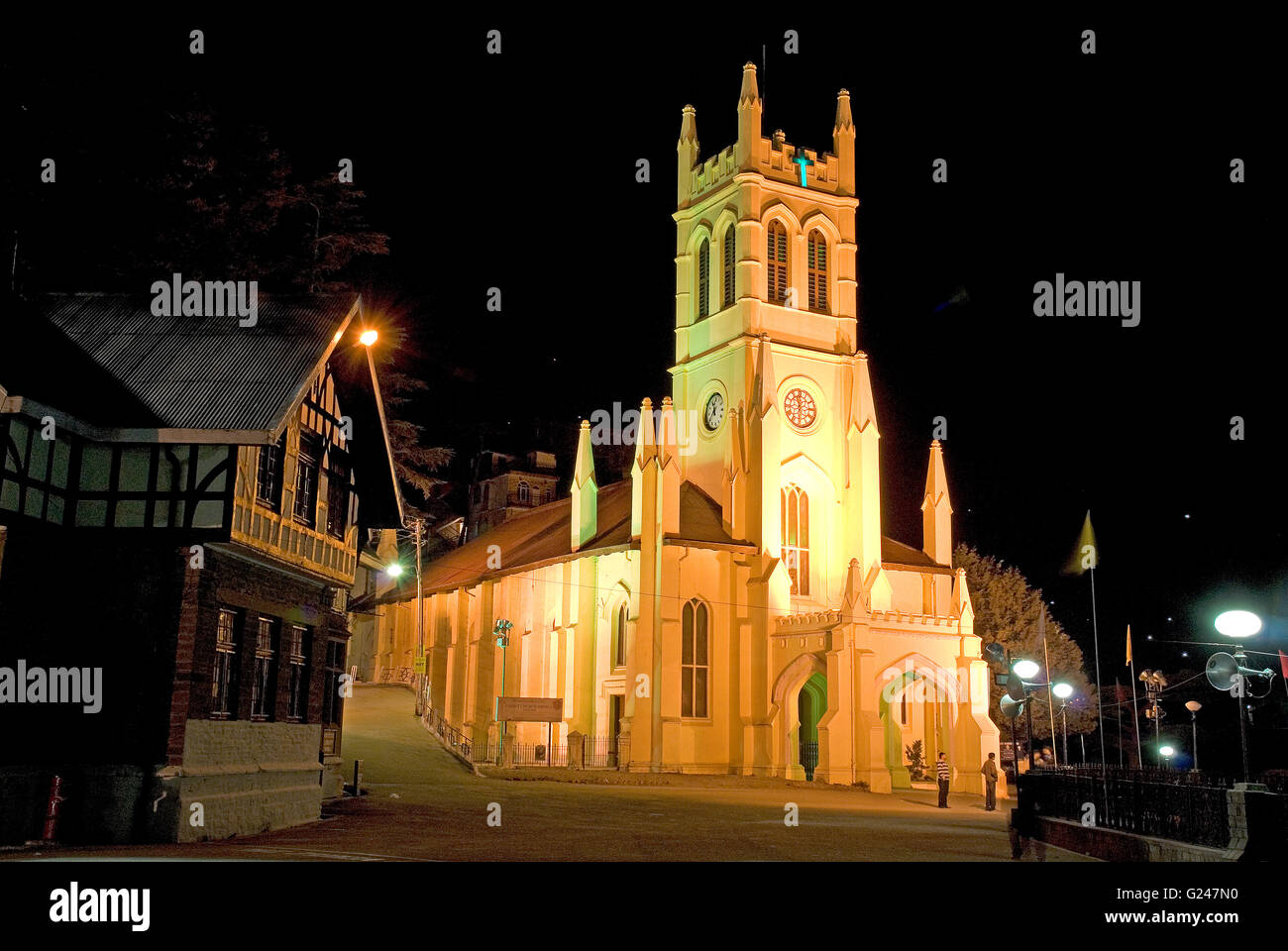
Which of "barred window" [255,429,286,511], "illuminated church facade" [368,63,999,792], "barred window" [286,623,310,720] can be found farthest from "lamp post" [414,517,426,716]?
"barred window" [255,429,286,511]

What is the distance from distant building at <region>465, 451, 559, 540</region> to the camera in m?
88.7

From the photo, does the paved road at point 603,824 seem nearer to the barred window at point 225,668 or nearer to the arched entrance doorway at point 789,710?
the barred window at point 225,668

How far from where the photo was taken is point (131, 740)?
63.7 feet

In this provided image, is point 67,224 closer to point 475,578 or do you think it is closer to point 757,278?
point 757,278

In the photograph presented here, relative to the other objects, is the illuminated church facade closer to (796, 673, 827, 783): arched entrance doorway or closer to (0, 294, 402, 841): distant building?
(796, 673, 827, 783): arched entrance doorway

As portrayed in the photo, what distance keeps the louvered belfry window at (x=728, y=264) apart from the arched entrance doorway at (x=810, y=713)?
16.5 meters

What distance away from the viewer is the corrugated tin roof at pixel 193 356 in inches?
764

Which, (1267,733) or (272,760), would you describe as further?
(1267,733)

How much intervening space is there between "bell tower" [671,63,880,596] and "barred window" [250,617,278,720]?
29.5 meters

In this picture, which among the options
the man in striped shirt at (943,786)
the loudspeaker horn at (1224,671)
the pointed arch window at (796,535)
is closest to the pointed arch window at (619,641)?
the pointed arch window at (796,535)

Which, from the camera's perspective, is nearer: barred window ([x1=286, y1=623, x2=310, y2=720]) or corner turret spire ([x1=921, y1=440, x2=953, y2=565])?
barred window ([x1=286, y1=623, x2=310, y2=720])

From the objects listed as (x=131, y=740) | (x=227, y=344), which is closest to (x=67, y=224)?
(x=227, y=344)

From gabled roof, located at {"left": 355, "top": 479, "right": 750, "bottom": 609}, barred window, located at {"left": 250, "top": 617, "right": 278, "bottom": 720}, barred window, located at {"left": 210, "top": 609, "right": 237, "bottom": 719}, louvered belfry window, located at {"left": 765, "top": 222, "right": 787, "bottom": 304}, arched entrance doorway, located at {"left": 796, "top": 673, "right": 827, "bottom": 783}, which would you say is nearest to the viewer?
barred window, located at {"left": 210, "top": 609, "right": 237, "bottom": 719}

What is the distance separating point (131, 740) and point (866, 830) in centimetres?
1346
